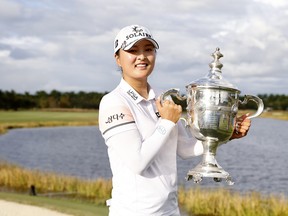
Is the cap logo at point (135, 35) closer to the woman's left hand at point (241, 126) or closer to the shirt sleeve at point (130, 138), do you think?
the shirt sleeve at point (130, 138)

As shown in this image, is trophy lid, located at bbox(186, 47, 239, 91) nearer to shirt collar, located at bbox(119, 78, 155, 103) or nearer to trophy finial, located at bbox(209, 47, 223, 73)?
trophy finial, located at bbox(209, 47, 223, 73)

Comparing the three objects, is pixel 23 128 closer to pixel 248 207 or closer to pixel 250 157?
pixel 250 157

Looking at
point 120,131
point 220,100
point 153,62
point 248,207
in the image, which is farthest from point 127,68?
point 248,207

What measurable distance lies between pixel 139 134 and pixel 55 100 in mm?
77509

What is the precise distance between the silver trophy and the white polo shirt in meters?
0.22

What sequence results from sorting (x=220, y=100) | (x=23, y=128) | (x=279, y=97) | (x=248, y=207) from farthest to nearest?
(x=279, y=97) < (x=23, y=128) < (x=248, y=207) < (x=220, y=100)

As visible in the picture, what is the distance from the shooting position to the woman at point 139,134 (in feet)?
7.59

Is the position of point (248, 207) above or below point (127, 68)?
below

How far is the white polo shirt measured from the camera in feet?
7.55

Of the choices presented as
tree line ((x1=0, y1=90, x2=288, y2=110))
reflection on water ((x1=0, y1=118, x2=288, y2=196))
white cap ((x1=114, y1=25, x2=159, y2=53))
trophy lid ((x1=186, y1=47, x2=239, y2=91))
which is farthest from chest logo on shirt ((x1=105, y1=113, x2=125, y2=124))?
tree line ((x1=0, y1=90, x2=288, y2=110))

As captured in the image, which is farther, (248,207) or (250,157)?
(250,157)

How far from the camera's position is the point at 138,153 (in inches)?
89.7

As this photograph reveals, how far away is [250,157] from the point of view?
24.2 m

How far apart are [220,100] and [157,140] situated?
0.55 meters
